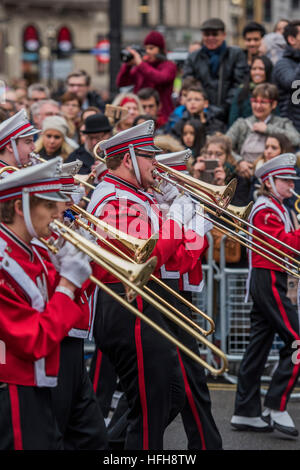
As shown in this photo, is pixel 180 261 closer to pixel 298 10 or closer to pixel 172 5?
pixel 172 5

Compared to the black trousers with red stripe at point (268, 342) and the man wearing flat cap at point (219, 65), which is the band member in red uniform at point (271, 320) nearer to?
the black trousers with red stripe at point (268, 342)

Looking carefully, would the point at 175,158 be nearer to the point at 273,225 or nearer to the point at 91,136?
the point at 273,225

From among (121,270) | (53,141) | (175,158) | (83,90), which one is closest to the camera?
(121,270)

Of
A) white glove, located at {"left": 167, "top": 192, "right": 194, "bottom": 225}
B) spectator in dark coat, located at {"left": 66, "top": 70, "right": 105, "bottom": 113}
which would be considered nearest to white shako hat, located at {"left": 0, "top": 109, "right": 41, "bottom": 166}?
white glove, located at {"left": 167, "top": 192, "right": 194, "bottom": 225}

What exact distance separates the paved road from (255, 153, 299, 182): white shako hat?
1827mm

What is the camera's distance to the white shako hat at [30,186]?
149 inches

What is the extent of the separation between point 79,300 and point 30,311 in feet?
1.65

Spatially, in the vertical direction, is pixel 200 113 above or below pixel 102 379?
above

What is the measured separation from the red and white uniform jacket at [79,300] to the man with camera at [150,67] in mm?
6481

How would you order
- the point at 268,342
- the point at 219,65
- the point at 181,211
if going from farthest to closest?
the point at 219,65 → the point at 268,342 → the point at 181,211

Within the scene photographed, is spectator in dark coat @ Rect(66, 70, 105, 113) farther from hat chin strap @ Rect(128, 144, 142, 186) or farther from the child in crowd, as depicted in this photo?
hat chin strap @ Rect(128, 144, 142, 186)

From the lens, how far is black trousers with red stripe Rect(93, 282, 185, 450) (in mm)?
4809

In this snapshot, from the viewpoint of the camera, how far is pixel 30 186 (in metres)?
3.80

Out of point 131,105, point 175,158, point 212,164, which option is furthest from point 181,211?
point 131,105
